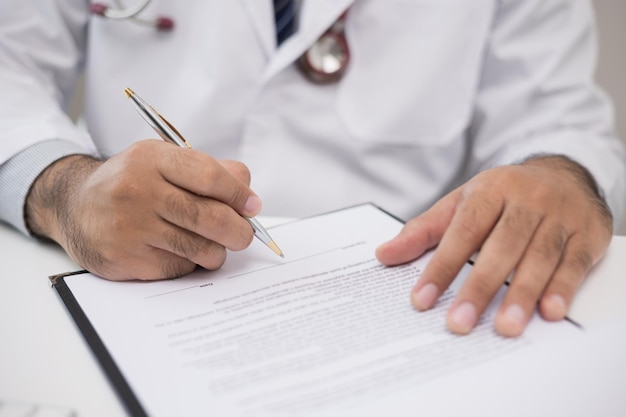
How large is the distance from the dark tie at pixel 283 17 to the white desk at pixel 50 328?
46cm

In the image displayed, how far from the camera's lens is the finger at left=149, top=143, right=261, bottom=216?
1.49 feet

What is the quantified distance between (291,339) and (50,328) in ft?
0.59

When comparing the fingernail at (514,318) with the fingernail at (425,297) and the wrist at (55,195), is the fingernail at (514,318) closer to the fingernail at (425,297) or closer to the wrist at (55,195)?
the fingernail at (425,297)

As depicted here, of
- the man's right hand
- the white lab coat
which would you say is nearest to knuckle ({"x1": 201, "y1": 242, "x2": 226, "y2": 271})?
the man's right hand

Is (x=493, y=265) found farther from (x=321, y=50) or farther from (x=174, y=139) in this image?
(x=321, y=50)

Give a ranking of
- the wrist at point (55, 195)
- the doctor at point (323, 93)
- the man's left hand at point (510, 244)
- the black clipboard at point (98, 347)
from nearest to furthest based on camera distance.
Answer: the black clipboard at point (98, 347) → the man's left hand at point (510, 244) → the wrist at point (55, 195) → the doctor at point (323, 93)

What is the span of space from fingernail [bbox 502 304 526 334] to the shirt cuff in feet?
1.54

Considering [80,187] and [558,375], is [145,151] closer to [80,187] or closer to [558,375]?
[80,187]

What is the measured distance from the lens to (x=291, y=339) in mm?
388

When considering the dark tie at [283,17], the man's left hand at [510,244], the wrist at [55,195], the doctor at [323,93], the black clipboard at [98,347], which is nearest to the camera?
the black clipboard at [98,347]

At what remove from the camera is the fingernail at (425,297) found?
43 centimetres

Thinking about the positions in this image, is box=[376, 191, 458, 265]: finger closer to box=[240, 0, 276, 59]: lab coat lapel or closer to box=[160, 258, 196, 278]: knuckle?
box=[160, 258, 196, 278]: knuckle

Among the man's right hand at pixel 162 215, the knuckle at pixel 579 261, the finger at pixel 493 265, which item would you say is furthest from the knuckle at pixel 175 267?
the knuckle at pixel 579 261

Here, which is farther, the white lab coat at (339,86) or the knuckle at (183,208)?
the white lab coat at (339,86)
